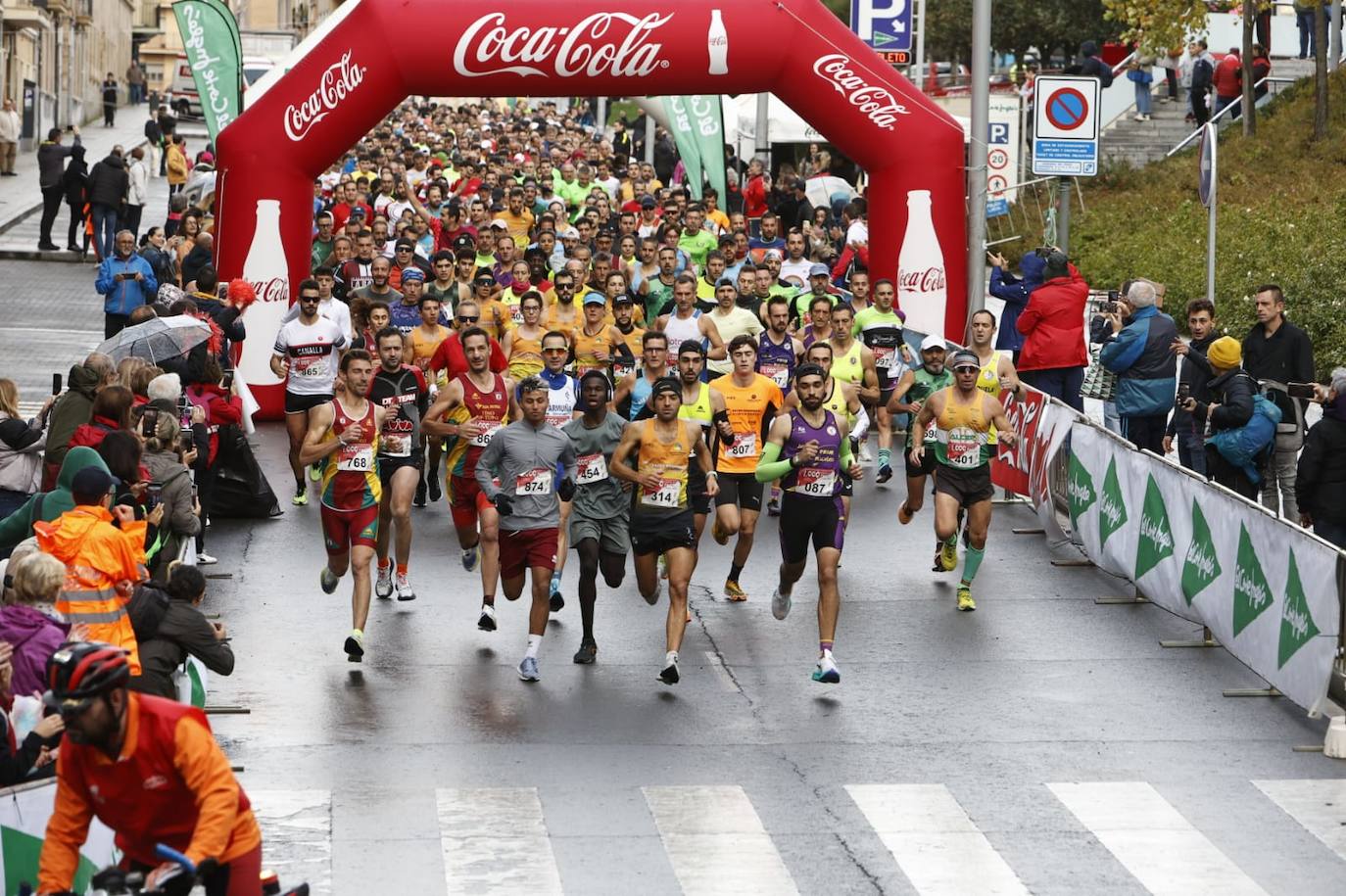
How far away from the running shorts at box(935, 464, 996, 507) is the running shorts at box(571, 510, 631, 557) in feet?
8.54

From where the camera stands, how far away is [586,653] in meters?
12.8

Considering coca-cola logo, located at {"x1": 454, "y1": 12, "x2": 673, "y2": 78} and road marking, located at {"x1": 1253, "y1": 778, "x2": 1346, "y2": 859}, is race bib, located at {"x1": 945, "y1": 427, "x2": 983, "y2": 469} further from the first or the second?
coca-cola logo, located at {"x1": 454, "y1": 12, "x2": 673, "y2": 78}

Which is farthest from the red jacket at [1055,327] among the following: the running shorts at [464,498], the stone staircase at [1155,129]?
the stone staircase at [1155,129]

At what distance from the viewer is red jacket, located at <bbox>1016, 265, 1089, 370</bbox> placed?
18.3m

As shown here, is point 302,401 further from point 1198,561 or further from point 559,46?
point 1198,561

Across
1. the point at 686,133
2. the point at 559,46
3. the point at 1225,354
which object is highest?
the point at 559,46

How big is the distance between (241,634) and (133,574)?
353cm

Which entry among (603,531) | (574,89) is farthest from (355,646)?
(574,89)

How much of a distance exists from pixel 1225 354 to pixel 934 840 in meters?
6.46

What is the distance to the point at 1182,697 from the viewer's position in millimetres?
12242

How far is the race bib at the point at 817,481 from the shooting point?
42.0 feet

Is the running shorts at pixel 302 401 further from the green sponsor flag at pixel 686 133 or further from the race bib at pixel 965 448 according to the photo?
the green sponsor flag at pixel 686 133

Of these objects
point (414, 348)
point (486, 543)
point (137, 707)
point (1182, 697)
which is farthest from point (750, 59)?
point (137, 707)

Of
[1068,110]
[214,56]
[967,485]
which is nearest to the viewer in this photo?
[967,485]
